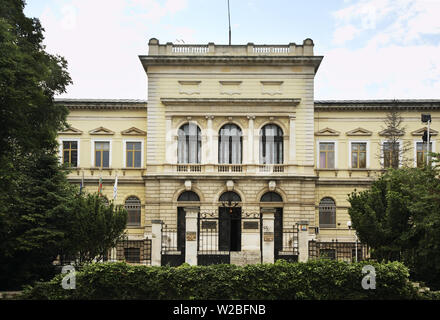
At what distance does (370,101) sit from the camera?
35.8m

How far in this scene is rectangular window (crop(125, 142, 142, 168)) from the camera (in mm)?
35781

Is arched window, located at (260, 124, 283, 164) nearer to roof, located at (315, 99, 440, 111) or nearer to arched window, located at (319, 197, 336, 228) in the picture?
roof, located at (315, 99, 440, 111)

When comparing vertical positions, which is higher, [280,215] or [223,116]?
[223,116]

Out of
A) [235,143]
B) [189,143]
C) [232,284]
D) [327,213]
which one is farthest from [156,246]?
[327,213]

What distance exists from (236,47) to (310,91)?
6.17m

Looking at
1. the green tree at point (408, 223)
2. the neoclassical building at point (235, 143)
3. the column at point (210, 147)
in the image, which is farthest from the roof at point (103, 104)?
the green tree at point (408, 223)

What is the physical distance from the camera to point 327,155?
118ft

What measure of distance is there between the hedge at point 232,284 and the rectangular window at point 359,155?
2205cm

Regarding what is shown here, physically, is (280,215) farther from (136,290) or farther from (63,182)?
(136,290)

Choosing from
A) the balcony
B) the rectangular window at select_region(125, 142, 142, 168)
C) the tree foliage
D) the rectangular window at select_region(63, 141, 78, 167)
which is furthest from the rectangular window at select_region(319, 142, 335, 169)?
the tree foliage

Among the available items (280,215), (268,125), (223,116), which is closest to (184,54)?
(223,116)

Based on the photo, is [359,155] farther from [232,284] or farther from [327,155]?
[232,284]

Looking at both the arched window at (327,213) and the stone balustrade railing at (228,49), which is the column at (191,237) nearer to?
the arched window at (327,213)

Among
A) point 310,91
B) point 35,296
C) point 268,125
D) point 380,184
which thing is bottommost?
point 35,296
